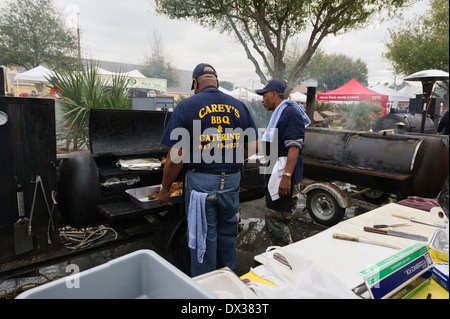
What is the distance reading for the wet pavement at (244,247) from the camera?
3596mm

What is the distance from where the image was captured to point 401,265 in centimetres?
129

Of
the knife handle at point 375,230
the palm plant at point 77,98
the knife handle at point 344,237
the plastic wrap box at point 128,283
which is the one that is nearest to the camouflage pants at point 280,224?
the knife handle at point 375,230

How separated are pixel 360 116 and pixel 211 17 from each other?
45.6ft

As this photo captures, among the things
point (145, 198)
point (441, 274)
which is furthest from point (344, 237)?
point (145, 198)

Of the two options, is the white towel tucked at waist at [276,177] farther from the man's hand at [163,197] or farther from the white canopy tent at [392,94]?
the white canopy tent at [392,94]

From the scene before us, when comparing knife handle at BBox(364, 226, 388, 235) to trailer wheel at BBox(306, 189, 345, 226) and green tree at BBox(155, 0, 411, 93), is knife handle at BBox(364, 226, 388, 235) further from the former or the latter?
green tree at BBox(155, 0, 411, 93)

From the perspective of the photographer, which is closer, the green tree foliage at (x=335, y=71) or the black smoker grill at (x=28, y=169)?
the black smoker grill at (x=28, y=169)

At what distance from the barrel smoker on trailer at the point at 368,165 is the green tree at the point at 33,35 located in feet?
73.0

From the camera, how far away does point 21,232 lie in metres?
2.60

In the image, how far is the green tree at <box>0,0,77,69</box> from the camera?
22.1 metres

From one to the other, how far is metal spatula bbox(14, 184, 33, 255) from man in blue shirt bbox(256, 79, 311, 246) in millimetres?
2439

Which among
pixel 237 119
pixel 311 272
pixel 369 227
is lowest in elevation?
pixel 369 227
